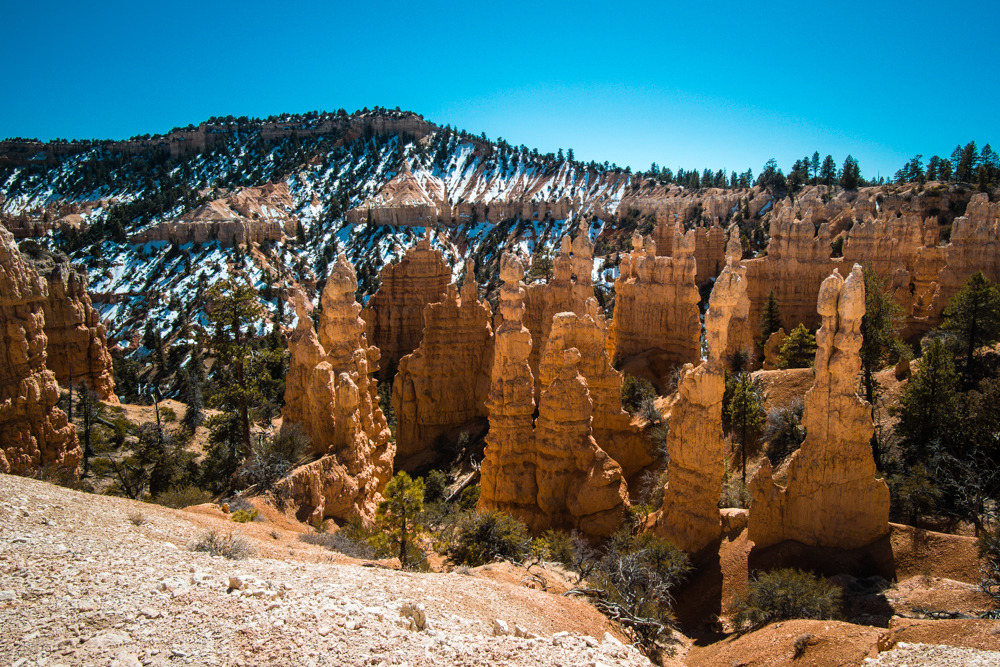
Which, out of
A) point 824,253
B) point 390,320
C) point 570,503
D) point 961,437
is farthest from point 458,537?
point 824,253

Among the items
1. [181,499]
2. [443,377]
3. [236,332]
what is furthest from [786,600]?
[443,377]

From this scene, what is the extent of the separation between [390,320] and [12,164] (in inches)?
6408

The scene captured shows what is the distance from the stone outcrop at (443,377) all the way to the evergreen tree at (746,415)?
13157 millimetres

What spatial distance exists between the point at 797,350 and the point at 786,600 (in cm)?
1905

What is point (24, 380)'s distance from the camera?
15.1m

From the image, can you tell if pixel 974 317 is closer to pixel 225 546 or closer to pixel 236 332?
pixel 225 546

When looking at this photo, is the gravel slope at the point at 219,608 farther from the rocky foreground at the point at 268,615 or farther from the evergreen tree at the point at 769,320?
the evergreen tree at the point at 769,320

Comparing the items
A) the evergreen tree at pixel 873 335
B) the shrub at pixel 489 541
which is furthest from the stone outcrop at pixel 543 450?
the evergreen tree at pixel 873 335

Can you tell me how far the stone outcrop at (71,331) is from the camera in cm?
2752

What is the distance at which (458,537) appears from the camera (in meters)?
13.7

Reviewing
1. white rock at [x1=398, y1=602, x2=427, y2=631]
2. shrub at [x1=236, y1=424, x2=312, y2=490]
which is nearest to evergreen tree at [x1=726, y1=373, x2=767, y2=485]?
shrub at [x1=236, y1=424, x2=312, y2=490]

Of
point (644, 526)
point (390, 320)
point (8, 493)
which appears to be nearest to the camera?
point (8, 493)

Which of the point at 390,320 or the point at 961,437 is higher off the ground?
the point at 390,320

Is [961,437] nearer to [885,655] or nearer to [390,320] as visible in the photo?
[885,655]
